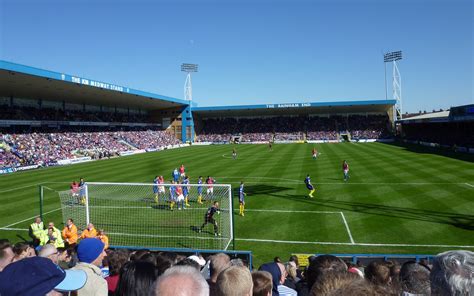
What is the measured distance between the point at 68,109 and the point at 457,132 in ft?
212

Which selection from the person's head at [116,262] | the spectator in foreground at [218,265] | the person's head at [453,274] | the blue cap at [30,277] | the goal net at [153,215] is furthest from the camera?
the goal net at [153,215]

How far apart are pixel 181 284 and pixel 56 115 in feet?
200

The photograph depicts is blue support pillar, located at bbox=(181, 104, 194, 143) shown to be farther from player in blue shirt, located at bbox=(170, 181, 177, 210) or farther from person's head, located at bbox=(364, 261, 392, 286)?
person's head, located at bbox=(364, 261, 392, 286)

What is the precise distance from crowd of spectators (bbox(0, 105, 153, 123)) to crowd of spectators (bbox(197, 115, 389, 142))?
22408mm

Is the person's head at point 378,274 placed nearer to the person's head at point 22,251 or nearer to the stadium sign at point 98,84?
the person's head at point 22,251

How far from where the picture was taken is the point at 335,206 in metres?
18.9

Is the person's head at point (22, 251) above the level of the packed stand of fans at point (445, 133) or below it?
below

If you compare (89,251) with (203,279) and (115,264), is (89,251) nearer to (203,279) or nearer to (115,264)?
(115,264)

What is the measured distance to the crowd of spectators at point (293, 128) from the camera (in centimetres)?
→ 7981

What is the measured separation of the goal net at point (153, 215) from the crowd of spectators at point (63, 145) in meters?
25.2

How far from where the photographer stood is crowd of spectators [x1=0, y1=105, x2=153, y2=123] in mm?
47156

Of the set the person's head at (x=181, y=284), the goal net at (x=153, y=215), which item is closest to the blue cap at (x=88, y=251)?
the person's head at (x=181, y=284)

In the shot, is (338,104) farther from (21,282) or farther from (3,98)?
(21,282)

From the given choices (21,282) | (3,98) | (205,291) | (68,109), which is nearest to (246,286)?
(205,291)
